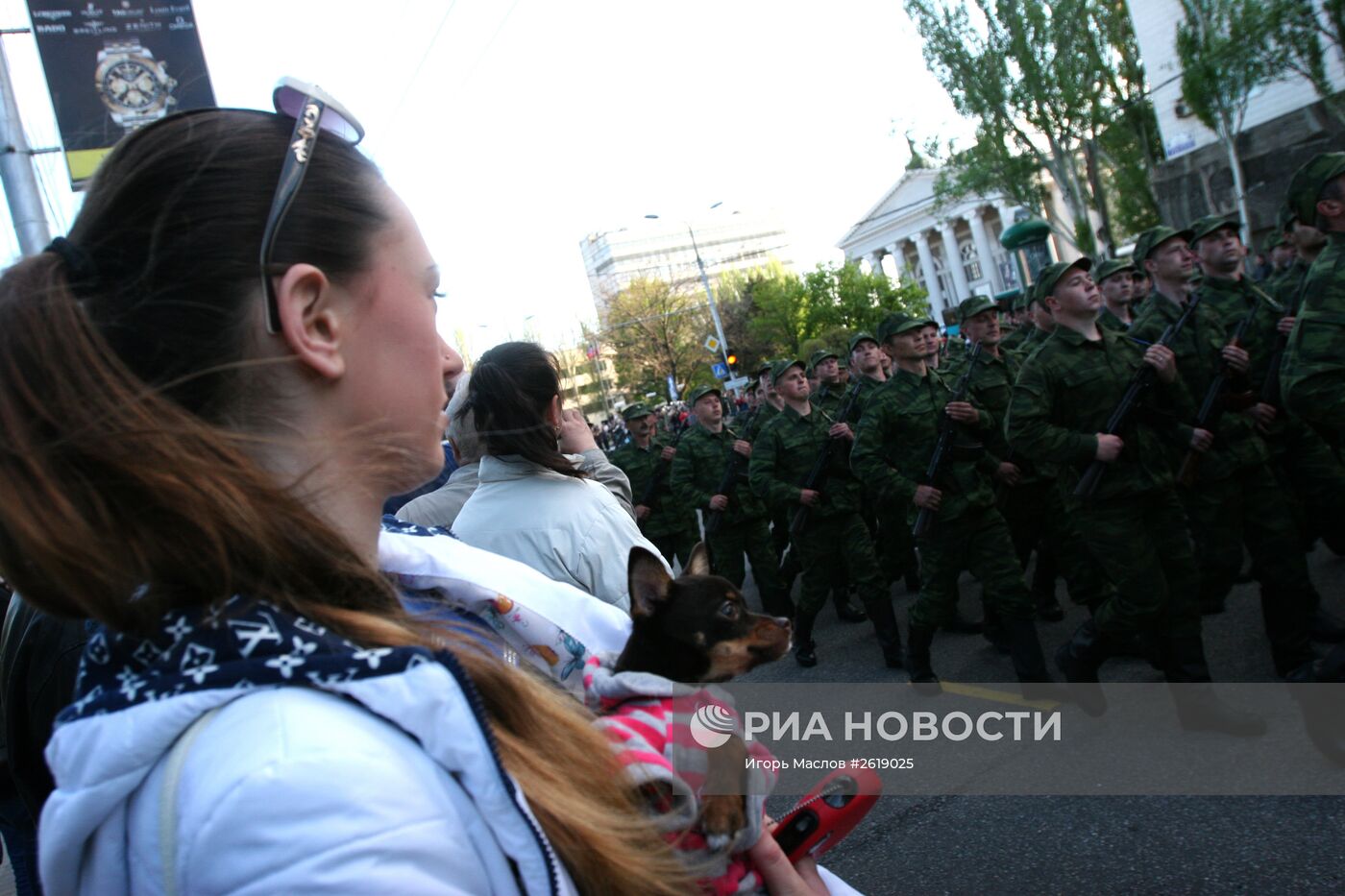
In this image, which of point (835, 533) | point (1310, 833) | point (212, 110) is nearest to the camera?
point (212, 110)

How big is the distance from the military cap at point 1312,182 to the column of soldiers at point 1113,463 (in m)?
0.02

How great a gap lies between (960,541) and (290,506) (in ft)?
17.8

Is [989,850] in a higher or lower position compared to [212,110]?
lower

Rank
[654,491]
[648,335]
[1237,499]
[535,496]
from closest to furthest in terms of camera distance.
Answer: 1. [535,496]
2. [1237,499]
3. [654,491]
4. [648,335]

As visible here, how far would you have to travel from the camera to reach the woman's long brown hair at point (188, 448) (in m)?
0.83

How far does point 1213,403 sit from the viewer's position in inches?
206

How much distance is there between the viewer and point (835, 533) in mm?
7473

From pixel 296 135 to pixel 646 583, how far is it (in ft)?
3.11

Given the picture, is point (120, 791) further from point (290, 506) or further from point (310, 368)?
point (310, 368)

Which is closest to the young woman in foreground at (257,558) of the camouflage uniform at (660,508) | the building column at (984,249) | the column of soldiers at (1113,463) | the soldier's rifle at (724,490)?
the column of soldiers at (1113,463)

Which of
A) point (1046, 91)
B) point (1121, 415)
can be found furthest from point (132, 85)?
point (1046, 91)

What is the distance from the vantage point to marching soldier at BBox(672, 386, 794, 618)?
9023mm

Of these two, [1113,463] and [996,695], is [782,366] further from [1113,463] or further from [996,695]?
[1113,463]

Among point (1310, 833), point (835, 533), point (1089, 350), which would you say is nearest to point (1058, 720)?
point (1310, 833)
